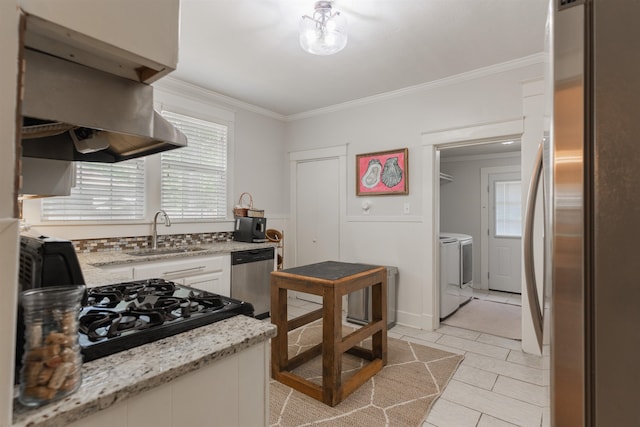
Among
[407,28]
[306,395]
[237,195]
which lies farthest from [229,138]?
[306,395]

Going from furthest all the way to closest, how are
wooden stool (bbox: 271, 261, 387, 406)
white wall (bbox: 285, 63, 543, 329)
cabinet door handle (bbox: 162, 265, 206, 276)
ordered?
white wall (bbox: 285, 63, 543, 329) < cabinet door handle (bbox: 162, 265, 206, 276) < wooden stool (bbox: 271, 261, 387, 406)

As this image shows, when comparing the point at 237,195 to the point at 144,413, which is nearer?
the point at 144,413

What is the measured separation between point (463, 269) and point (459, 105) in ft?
7.14

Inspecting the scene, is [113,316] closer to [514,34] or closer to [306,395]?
[306,395]

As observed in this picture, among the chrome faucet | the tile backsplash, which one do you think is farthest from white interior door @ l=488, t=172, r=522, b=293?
the chrome faucet

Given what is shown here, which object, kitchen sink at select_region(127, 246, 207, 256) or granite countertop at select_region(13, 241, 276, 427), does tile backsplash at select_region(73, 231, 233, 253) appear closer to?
kitchen sink at select_region(127, 246, 207, 256)

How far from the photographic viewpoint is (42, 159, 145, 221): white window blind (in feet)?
8.93

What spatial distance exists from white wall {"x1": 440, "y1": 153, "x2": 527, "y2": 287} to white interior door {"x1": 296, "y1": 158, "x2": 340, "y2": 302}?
276 centimetres

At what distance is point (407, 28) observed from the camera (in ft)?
7.87

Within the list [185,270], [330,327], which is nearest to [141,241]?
[185,270]

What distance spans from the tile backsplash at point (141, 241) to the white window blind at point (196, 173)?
224 millimetres

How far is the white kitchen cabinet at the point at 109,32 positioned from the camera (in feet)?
1.88

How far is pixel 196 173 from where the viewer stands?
12.0 ft

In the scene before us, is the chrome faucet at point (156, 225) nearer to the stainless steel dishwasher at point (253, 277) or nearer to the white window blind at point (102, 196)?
the white window blind at point (102, 196)
